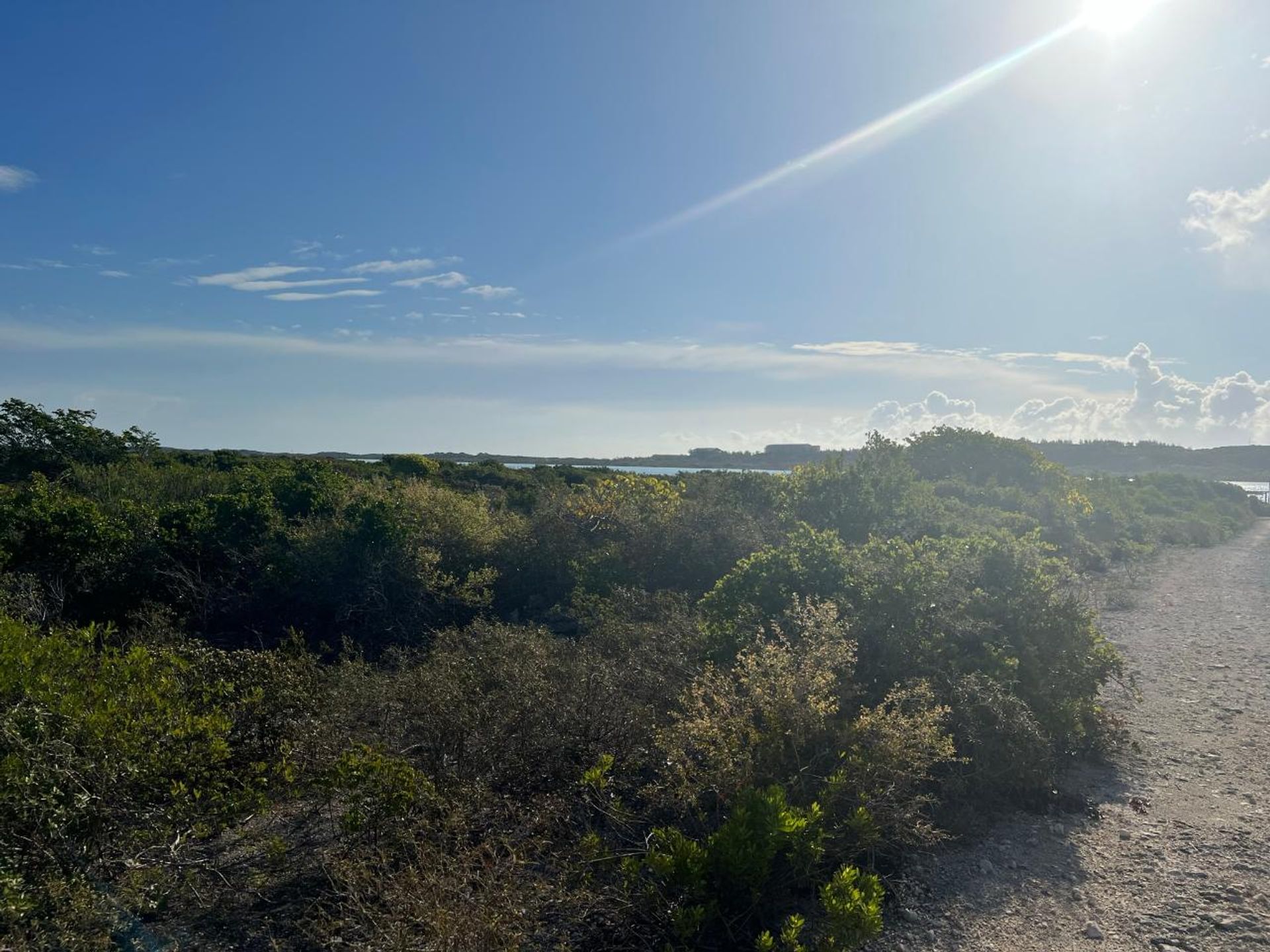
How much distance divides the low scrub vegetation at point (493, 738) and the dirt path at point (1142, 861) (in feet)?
1.12

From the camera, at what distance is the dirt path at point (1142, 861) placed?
13.2ft

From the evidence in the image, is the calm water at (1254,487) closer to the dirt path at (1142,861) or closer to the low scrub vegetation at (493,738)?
the dirt path at (1142,861)

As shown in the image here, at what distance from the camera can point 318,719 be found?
17.7 ft

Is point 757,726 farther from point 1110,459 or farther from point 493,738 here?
point 1110,459

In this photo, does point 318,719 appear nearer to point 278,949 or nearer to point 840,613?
point 278,949

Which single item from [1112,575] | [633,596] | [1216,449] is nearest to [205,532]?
[633,596]

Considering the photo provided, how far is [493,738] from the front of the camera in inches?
203

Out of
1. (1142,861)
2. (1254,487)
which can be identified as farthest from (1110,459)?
(1142,861)

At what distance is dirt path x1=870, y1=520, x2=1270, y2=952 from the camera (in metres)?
4.01

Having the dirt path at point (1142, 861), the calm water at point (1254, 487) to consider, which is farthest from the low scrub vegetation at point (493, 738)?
the calm water at point (1254, 487)

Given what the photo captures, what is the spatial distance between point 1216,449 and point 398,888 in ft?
265

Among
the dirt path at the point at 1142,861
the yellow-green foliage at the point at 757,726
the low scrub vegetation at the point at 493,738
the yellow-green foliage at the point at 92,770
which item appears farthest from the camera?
the yellow-green foliage at the point at 757,726

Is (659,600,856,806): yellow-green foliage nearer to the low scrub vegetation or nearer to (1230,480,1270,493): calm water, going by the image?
the low scrub vegetation

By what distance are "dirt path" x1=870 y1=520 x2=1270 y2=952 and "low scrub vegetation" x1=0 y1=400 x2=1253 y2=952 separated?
34 cm
